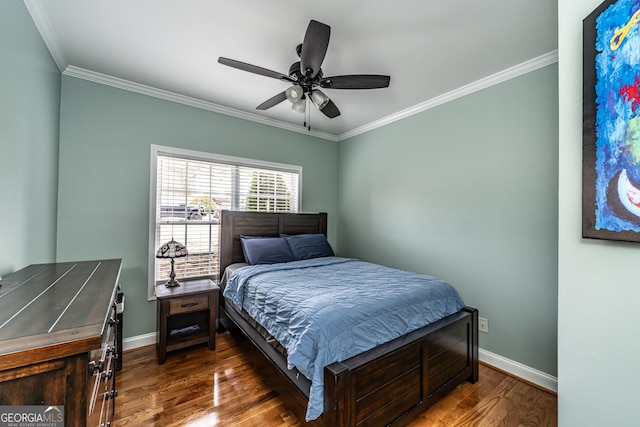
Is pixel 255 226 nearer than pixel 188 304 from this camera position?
No

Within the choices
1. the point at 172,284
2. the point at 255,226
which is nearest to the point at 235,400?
the point at 172,284

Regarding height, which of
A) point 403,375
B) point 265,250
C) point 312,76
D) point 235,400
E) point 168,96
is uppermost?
point 168,96

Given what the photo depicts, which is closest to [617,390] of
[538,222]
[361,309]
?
[361,309]

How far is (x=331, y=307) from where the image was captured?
5.45ft

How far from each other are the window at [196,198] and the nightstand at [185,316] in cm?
32

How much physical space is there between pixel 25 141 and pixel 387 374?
2.77 m

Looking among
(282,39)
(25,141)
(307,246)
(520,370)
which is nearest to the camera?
(25,141)

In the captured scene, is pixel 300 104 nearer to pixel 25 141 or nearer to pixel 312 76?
pixel 312 76

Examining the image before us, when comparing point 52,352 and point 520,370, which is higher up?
point 52,352

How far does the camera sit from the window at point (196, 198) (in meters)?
2.91

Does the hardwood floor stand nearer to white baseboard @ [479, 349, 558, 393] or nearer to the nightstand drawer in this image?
white baseboard @ [479, 349, 558, 393]

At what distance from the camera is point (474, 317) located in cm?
220

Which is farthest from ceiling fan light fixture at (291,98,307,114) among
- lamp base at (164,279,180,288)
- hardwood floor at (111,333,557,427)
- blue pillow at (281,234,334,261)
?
hardwood floor at (111,333,557,427)

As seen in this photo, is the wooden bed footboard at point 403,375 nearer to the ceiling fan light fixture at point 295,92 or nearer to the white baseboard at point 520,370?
the white baseboard at point 520,370
